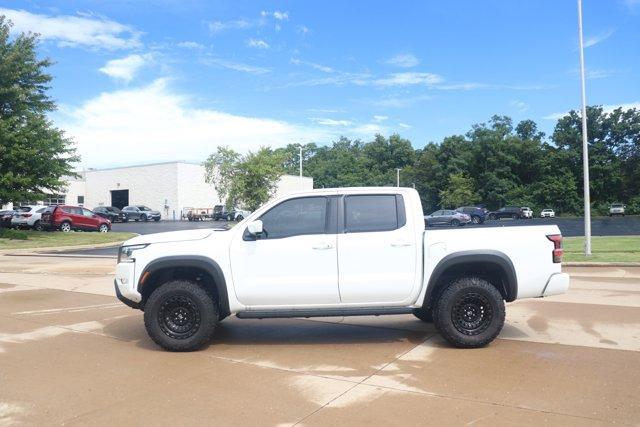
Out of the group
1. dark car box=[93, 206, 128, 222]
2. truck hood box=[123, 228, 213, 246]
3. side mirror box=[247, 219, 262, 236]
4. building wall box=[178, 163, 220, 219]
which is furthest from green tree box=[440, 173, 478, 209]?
side mirror box=[247, 219, 262, 236]

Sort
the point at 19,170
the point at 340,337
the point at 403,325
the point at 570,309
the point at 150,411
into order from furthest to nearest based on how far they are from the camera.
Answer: the point at 19,170, the point at 570,309, the point at 403,325, the point at 340,337, the point at 150,411

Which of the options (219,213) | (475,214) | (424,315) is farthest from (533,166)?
(424,315)

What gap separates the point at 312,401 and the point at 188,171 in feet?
197

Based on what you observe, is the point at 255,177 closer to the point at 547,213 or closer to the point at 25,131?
the point at 25,131

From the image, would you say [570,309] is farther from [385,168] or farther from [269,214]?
[385,168]

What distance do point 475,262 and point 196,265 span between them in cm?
315

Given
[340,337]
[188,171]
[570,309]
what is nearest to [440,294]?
[340,337]

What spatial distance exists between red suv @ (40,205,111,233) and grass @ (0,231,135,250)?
9.67 feet

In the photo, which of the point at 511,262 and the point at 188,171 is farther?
the point at 188,171

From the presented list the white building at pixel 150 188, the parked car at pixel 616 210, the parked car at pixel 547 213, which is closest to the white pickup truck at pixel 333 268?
the white building at pixel 150 188

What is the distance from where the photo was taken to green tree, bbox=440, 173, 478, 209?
257ft

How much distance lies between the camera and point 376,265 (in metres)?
6.31

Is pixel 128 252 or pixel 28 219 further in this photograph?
pixel 28 219

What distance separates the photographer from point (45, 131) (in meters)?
25.9
